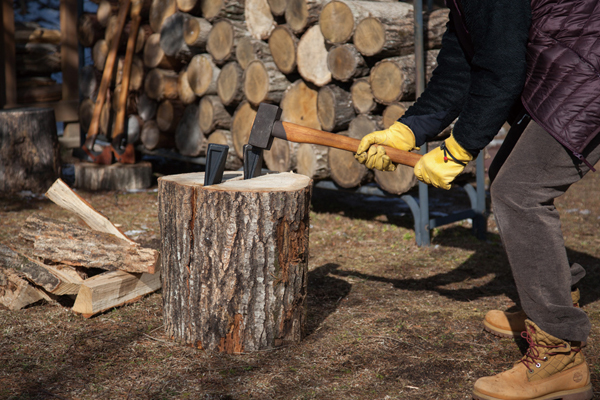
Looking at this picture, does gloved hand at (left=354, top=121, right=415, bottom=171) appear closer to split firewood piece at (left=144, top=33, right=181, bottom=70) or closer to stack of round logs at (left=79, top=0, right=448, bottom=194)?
stack of round logs at (left=79, top=0, right=448, bottom=194)

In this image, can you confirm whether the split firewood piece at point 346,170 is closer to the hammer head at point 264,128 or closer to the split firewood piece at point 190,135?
the split firewood piece at point 190,135

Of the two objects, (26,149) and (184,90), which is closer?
(26,149)

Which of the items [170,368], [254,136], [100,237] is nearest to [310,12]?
[254,136]

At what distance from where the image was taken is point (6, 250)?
2.96 meters

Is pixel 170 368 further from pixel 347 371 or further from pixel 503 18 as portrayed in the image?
pixel 503 18

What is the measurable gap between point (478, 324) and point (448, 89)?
1199 mm

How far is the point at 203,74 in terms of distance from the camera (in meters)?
5.34

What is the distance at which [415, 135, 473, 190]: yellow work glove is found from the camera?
2.10 metres

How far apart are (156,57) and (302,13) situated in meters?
2.18

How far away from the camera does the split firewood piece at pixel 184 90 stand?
564cm

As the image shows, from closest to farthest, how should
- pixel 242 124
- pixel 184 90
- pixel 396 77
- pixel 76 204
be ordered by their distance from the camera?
pixel 76 204 → pixel 396 77 → pixel 242 124 → pixel 184 90

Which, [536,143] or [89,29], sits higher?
[89,29]

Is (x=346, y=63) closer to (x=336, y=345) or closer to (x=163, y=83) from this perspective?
(x=336, y=345)

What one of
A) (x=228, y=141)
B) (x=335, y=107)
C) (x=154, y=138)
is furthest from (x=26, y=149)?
(x=335, y=107)
